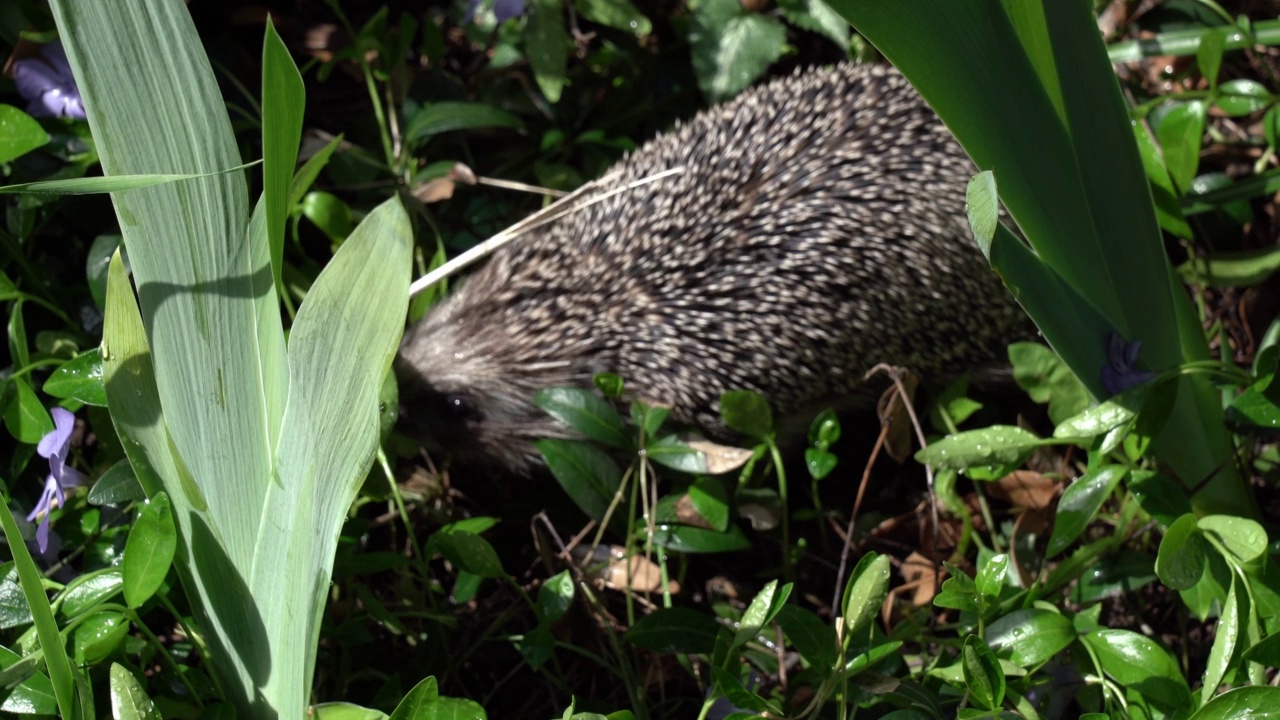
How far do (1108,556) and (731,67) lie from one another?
188 cm

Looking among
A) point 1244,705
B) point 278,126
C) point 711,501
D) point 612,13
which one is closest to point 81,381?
point 278,126

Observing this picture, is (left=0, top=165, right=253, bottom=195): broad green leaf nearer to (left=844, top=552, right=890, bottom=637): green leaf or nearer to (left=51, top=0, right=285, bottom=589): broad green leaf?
(left=51, top=0, right=285, bottom=589): broad green leaf

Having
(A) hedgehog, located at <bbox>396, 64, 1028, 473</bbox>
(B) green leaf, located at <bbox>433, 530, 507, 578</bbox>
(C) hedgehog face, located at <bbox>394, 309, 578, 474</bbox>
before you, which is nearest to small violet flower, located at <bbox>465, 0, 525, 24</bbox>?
(A) hedgehog, located at <bbox>396, 64, 1028, 473</bbox>

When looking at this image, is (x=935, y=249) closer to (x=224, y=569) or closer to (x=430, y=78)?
(x=430, y=78)

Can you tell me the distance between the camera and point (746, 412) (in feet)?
7.34

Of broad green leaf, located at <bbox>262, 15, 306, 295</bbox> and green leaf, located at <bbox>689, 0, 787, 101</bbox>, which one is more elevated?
broad green leaf, located at <bbox>262, 15, 306, 295</bbox>

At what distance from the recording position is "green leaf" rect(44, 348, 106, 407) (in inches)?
67.9

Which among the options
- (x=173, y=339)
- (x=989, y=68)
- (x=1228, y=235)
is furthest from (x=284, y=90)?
(x=1228, y=235)

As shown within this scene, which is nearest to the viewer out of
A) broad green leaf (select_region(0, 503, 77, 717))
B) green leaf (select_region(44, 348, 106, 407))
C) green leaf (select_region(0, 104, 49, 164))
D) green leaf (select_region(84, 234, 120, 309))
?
broad green leaf (select_region(0, 503, 77, 717))

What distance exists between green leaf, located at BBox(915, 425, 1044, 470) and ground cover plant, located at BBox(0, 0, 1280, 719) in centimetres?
1

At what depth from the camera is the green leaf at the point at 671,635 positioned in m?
1.84

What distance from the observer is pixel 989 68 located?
4.99ft

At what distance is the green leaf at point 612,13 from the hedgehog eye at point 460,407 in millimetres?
1313

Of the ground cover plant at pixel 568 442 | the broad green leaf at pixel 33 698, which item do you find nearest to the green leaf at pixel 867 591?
the ground cover plant at pixel 568 442
